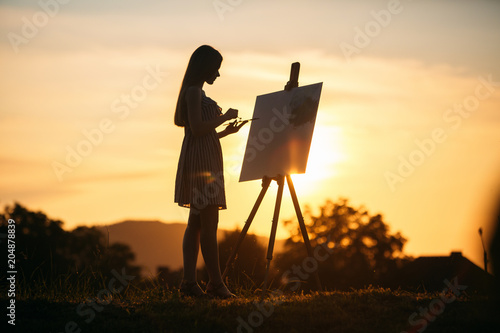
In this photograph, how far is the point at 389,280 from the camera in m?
33.1

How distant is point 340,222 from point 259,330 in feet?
117

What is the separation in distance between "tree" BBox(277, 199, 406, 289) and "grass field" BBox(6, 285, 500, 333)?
80.7 feet

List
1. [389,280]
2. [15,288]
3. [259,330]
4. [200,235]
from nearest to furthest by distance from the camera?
[259,330] < [200,235] < [15,288] < [389,280]

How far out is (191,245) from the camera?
24.0 feet

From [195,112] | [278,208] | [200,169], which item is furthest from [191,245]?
[195,112]

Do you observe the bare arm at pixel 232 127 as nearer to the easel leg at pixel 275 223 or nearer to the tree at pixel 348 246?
the easel leg at pixel 275 223

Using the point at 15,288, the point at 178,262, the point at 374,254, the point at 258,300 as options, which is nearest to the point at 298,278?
the point at 258,300

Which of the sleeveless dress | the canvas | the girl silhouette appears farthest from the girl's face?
the canvas

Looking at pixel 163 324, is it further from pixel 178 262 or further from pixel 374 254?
pixel 374 254

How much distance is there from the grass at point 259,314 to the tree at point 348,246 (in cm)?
2462

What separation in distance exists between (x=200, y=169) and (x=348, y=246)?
3288 centimetres

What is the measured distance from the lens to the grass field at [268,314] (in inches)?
245

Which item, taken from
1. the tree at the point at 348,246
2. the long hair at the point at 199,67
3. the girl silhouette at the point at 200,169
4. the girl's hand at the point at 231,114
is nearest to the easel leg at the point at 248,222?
the girl silhouette at the point at 200,169

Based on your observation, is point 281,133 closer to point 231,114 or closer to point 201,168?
point 231,114
